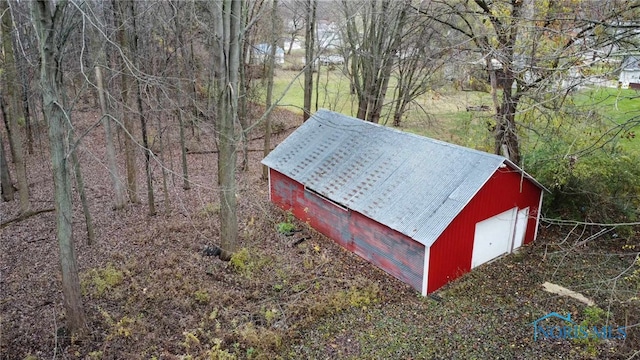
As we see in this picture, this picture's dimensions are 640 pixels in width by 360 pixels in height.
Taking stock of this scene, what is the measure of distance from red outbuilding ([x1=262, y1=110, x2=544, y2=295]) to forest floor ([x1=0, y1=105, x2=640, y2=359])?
55 cm

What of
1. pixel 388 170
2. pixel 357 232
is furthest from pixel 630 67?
pixel 357 232

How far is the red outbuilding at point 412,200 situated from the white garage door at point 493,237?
0.03 meters

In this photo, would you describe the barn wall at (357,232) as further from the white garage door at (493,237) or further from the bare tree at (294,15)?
the bare tree at (294,15)

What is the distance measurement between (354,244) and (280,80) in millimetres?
25529

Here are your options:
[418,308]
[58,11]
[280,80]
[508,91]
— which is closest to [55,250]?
[58,11]

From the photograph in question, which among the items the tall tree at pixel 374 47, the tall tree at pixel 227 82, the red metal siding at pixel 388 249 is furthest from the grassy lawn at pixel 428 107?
the tall tree at pixel 227 82

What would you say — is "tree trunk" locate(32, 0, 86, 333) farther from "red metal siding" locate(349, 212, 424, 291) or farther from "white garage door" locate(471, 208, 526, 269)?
"white garage door" locate(471, 208, 526, 269)

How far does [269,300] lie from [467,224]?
→ 17.3 feet

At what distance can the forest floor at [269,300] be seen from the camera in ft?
27.6

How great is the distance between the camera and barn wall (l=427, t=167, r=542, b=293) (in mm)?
10495

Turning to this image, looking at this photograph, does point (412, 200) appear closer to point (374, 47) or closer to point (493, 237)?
point (493, 237)

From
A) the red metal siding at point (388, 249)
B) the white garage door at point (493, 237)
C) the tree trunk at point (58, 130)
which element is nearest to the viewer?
the tree trunk at point (58, 130)

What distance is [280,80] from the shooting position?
35.4 meters

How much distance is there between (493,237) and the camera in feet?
39.7
